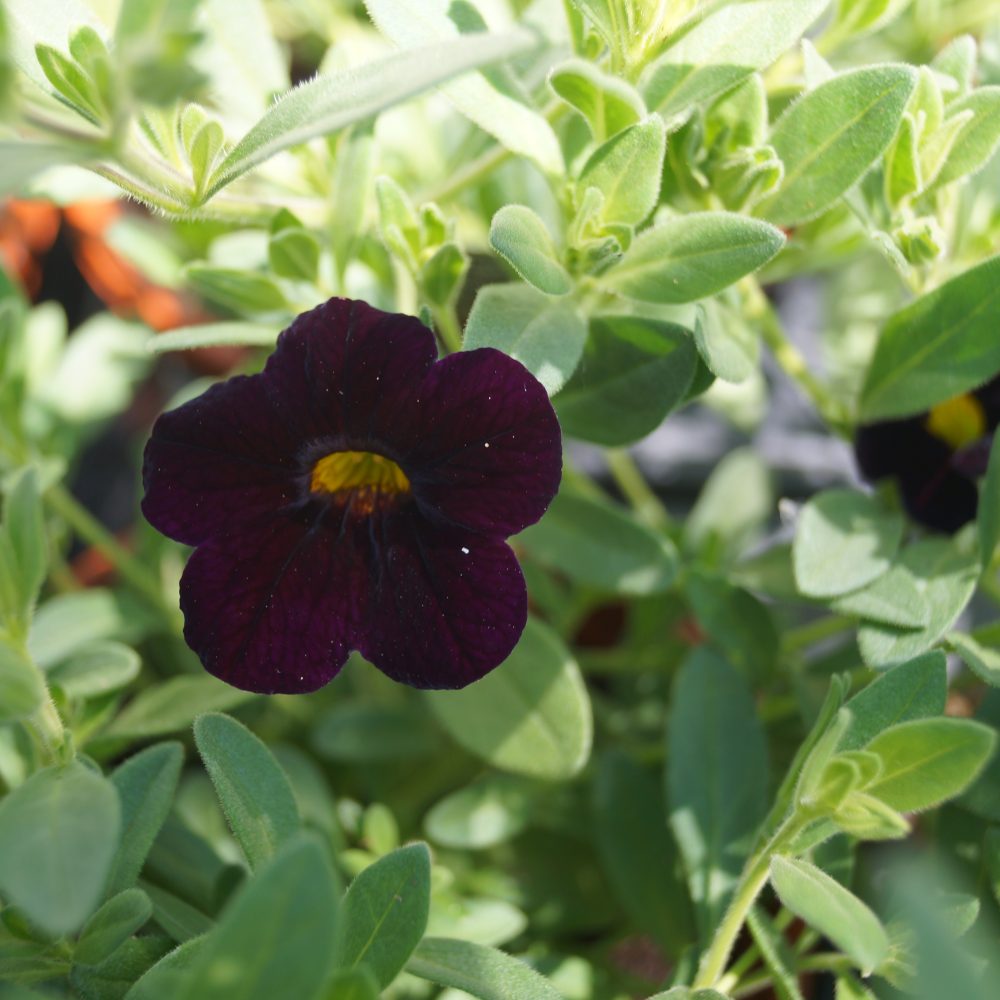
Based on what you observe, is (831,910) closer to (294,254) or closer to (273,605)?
(273,605)

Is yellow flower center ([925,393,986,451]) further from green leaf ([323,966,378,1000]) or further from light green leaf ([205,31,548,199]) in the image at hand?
green leaf ([323,966,378,1000])

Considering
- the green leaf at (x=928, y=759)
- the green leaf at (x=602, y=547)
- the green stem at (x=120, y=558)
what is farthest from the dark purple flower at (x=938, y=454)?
the green stem at (x=120, y=558)

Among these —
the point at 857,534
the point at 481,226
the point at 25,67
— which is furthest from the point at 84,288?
the point at 857,534

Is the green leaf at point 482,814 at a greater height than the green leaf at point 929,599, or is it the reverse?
the green leaf at point 929,599

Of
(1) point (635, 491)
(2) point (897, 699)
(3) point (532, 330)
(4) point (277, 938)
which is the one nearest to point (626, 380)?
(3) point (532, 330)

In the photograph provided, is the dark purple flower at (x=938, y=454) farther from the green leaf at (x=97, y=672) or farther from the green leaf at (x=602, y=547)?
the green leaf at (x=97, y=672)

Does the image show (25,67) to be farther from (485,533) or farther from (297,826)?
(297,826)

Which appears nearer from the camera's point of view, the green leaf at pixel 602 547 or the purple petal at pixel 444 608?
the purple petal at pixel 444 608
